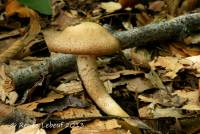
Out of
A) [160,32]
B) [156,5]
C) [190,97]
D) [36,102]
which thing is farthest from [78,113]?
[156,5]

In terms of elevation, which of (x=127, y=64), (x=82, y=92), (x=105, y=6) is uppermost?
(x=105, y=6)

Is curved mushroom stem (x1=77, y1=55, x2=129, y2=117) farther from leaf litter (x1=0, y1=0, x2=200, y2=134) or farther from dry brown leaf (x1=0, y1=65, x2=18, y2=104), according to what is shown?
dry brown leaf (x1=0, y1=65, x2=18, y2=104)

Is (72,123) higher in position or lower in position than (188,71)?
lower

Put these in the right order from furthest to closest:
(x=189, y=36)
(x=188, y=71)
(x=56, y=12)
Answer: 1. (x=56, y=12)
2. (x=189, y=36)
3. (x=188, y=71)

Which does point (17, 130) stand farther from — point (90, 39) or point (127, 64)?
point (127, 64)

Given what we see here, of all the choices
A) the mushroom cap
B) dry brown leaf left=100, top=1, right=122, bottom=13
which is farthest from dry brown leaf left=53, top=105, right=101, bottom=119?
dry brown leaf left=100, top=1, right=122, bottom=13

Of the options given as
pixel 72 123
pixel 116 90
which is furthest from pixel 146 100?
pixel 72 123

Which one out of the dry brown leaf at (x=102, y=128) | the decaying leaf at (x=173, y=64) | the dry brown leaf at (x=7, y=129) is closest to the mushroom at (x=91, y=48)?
the dry brown leaf at (x=102, y=128)

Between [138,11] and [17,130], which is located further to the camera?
[138,11]
